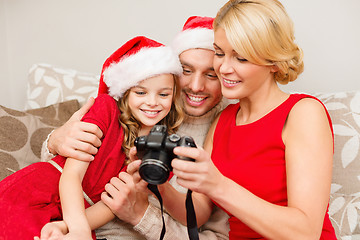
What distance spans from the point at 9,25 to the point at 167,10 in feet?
3.71

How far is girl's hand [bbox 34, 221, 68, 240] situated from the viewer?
0.96 meters

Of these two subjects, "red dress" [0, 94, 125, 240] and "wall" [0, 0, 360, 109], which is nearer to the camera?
"red dress" [0, 94, 125, 240]

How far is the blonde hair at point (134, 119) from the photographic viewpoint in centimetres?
134

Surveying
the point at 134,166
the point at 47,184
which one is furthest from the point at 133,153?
the point at 47,184

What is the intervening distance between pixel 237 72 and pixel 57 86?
1.16 metres

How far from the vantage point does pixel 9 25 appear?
234 cm

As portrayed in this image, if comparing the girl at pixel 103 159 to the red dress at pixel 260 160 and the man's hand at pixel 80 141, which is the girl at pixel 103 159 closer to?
the man's hand at pixel 80 141

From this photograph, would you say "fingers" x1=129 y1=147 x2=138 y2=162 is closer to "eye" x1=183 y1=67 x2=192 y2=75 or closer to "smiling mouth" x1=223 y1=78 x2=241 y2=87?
"smiling mouth" x1=223 y1=78 x2=241 y2=87

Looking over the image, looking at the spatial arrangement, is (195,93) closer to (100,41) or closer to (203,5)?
(203,5)

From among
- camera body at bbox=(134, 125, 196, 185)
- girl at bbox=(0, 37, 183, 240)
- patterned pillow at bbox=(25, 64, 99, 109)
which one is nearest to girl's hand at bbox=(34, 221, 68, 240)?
girl at bbox=(0, 37, 183, 240)

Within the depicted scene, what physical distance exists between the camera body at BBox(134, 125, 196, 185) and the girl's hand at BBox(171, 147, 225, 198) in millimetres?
23

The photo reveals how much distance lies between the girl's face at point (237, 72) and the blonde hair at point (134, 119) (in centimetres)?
28

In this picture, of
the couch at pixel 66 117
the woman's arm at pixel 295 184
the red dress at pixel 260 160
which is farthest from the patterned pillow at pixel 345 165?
the woman's arm at pixel 295 184

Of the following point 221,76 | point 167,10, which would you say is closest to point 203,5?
point 167,10
